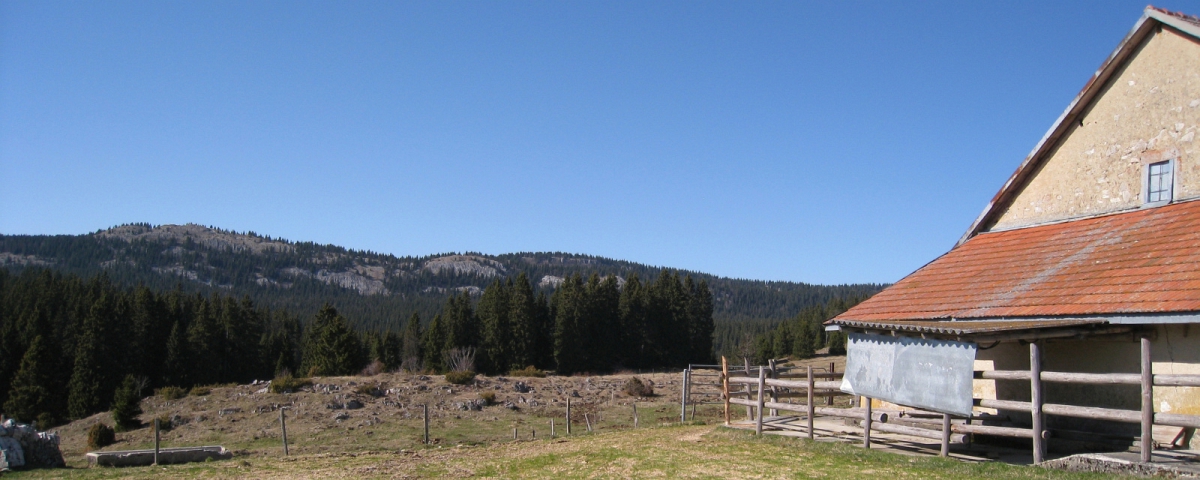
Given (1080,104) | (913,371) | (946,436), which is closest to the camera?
(946,436)

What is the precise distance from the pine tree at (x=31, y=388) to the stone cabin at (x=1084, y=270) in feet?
228

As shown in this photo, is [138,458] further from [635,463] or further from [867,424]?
[867,424]

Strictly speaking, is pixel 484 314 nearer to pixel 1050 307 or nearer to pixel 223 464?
pixel 223 464

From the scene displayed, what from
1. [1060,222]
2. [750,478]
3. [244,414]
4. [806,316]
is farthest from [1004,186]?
[806,316]

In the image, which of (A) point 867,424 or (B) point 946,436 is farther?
(A) point 867,424

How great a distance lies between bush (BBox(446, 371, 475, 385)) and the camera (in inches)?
1882

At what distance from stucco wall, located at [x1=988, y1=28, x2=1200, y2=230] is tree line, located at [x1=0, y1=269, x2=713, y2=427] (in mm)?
64737

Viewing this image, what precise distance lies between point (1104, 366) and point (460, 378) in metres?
39.3

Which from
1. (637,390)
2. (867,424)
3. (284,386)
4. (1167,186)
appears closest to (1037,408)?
(867,424)

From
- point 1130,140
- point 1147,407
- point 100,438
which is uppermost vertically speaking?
point 1130,140

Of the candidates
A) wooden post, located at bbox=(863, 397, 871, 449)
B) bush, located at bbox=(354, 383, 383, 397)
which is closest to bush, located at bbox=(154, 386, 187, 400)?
bush, located at bbox=(354, 383, 383, 397)

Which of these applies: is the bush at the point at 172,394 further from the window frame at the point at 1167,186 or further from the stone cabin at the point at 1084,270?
Answer: the window frame at the point at 1167,186

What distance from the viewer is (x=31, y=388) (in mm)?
63219

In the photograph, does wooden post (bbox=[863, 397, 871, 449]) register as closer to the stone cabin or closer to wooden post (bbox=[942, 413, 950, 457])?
the stone cabin
